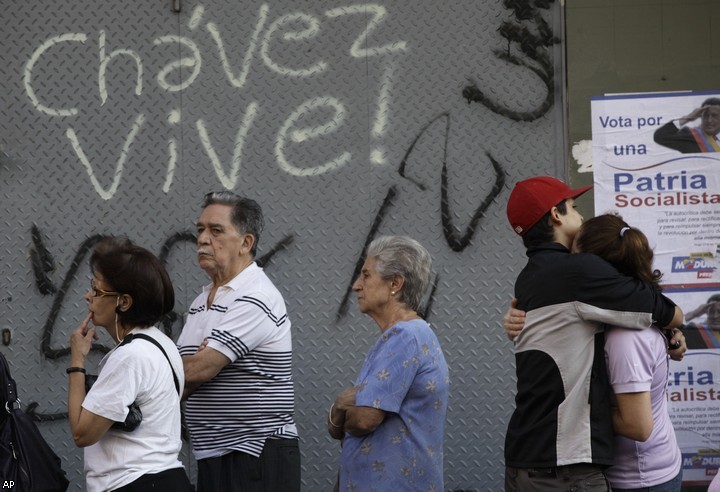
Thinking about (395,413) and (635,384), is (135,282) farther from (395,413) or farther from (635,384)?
(635,384)

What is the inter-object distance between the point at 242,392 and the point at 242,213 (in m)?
0.83

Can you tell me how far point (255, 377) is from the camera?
13.5 feet

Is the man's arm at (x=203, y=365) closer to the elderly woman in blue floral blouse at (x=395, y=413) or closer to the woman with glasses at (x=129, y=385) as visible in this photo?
the woman with glasses at (x=129, y=385)

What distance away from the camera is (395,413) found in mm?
3479

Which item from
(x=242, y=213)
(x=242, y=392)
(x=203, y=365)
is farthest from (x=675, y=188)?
(x=203, y=365)

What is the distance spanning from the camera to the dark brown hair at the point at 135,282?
11.4 feet

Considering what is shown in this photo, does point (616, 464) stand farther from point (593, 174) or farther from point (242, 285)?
point (593, 174)

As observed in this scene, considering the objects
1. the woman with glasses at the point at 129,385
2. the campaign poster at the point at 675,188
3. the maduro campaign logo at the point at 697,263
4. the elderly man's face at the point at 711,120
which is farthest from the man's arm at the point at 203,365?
the elderly man's face at the point at 711,120

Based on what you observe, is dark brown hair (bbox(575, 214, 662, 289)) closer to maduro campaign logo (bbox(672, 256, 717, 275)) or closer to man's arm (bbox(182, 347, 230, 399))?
man's arm (bbox(182, 347, 230, 399))

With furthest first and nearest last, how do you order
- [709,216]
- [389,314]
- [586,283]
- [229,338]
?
[709,216]
[229,338]
[389,314]
[586,283]

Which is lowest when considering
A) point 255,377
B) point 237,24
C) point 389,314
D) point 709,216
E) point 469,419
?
point 469,419

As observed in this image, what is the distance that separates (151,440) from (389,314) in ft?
3.16

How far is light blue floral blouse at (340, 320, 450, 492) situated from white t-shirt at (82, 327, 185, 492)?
0.67 metres

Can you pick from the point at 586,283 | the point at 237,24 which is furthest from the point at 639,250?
the point at 237,24
